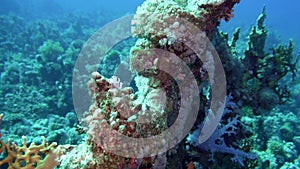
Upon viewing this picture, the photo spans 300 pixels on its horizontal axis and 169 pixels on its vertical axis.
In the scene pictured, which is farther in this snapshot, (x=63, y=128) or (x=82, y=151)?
(x=63, y=128)

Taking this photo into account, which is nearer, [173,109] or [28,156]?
[28,156]

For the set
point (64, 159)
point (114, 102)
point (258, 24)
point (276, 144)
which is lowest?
point (64, 159)

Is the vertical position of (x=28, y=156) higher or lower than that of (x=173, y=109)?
lower

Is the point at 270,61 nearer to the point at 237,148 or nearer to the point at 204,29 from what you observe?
the point at 237,148

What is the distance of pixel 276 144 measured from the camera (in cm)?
683

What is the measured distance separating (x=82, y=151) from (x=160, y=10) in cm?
199

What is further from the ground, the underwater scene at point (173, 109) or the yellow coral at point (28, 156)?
the underwater scene at point (173, 109)

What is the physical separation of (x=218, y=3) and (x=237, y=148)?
257cm

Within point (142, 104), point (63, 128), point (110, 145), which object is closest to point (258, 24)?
point (142, 104)

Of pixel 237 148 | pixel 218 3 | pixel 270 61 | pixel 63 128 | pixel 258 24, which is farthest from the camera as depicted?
pixel 63 128

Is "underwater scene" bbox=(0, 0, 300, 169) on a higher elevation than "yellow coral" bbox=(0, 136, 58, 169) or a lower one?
higher

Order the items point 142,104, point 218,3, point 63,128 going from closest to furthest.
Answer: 1. point 142,104
2. point 218,3
3. point 63,128

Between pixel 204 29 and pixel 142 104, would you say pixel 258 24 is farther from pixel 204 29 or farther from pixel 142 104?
pixel 142 104

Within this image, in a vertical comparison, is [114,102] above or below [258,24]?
below
